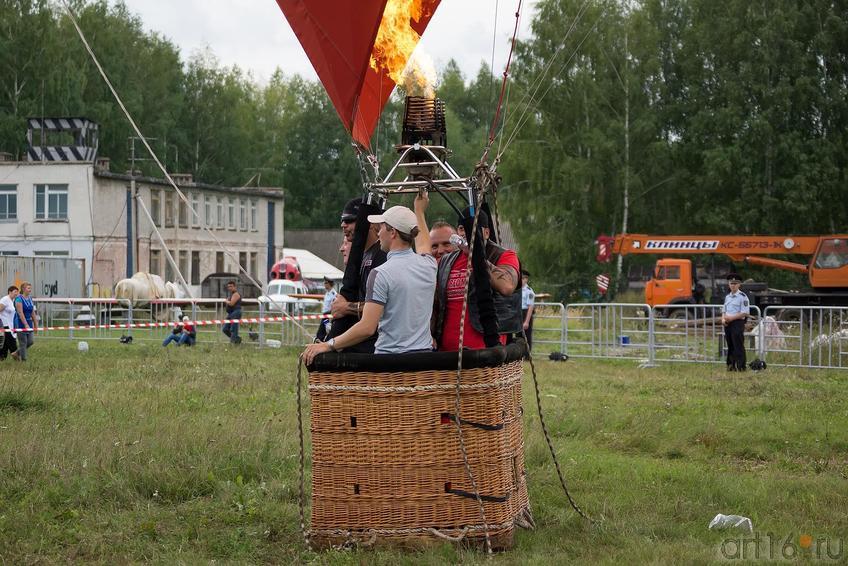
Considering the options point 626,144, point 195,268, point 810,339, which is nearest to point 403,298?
point 810,339

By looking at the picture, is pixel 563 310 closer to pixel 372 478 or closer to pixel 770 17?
pixel 372 478

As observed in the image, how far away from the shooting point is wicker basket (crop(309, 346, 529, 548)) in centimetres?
608

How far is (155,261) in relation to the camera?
47594 mm

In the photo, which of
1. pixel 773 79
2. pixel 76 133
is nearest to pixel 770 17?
pixel 773 79

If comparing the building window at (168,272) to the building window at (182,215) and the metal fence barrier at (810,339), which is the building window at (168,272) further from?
the metal fence barrier at (810,339)

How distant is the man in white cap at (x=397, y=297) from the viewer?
20.0ft

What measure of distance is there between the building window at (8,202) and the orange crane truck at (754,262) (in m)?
24.2

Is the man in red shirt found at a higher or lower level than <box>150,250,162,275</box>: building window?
lower

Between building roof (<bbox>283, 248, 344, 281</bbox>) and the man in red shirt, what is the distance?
1975 inches

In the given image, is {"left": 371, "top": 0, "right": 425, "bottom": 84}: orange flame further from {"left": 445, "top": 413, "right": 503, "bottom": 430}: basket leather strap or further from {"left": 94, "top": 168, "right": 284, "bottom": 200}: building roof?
{"left": 94, "top": 168, "right": 284, "bottom": 200}: building roof

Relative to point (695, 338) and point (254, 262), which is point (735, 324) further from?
point (254, 262)

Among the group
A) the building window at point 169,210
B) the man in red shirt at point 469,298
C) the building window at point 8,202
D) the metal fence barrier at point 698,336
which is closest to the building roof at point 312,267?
the building window at point 169,210

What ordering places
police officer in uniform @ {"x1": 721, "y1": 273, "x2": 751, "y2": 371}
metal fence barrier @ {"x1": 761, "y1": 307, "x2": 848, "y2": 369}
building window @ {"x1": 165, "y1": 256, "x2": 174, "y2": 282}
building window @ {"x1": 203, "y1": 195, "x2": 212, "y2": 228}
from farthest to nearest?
building window @ {"x1": 203, "y1": 195, "x2": 212, "y2": 228} → building window @ {"x1": 165, "y1": 256, "x2": 174, "y2": 282} → metal fence barrier @ {"x1": 761, "y1": 307, "x2": 848, "y2": 369} → police officer in uniform @ {"x1": 721, "y1": 273, "x2": 751, "y2": 371}

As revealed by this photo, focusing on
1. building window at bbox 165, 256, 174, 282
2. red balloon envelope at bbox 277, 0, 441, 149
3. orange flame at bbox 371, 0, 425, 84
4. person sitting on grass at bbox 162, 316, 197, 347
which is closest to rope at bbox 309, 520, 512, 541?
red balloon envelope at bbox 277, 0, 441, 149
